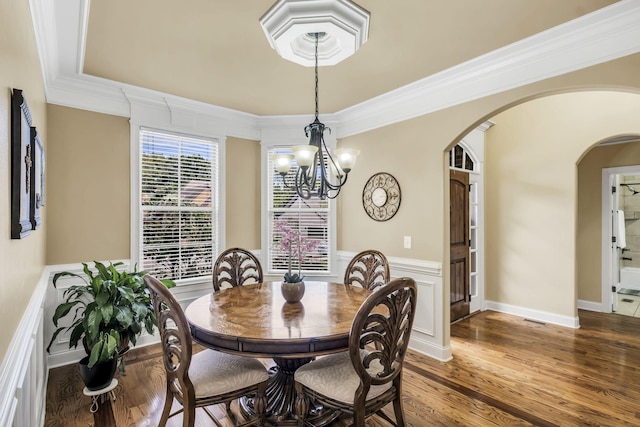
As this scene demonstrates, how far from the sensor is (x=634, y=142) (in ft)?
14.9

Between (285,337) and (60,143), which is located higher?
(60,143)

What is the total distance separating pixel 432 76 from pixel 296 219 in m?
2.35

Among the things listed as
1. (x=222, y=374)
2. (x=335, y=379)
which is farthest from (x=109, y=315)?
(x=335, y=379)

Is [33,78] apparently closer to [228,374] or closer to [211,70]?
[211,70]

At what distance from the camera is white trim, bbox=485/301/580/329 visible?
164 inches

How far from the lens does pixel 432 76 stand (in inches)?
120

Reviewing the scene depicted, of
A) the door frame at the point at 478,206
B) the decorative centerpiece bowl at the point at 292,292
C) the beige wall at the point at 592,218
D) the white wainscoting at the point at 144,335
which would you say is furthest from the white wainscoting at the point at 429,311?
the beige wall at the point at 592,218

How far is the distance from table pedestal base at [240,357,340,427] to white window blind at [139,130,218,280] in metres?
1.91

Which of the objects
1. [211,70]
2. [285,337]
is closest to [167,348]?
[285,337]

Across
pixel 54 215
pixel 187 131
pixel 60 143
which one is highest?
pixel 187 131

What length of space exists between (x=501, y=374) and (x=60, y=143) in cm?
457

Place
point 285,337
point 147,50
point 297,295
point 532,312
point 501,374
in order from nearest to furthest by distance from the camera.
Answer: point 285,337 < point 297,295 < point 147,50 < point 501,374 < point 532,312

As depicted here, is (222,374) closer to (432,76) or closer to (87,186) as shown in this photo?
(87,186)

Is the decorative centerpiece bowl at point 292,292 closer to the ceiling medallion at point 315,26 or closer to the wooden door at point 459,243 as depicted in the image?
the ceiling medallion at point 315,26
